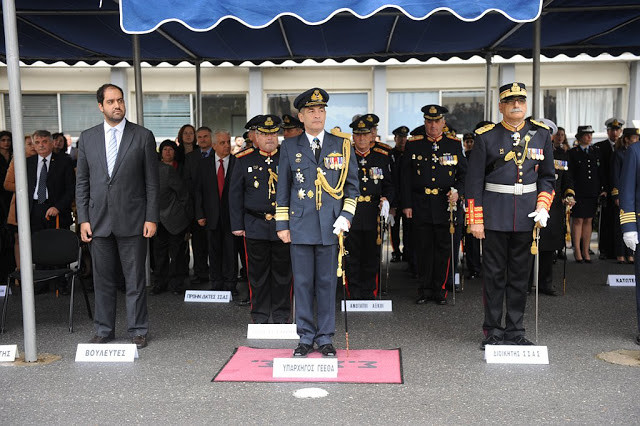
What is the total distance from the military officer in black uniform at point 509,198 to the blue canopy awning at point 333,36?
6.22 feet

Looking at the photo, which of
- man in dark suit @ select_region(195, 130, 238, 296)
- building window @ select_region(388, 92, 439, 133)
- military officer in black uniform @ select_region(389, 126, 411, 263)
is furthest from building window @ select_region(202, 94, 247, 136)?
man in dark suit @ select_region(195, 130, 238, 296)

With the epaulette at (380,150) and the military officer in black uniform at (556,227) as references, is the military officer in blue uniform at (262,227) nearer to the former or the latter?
the epaulette at (380,150)

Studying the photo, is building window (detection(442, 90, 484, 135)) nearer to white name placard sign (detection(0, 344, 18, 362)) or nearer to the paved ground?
the paved ground

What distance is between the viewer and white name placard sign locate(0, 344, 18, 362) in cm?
552

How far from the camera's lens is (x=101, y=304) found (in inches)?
235

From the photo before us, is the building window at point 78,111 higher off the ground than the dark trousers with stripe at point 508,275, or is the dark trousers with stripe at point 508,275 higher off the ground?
the building window at point 78,111

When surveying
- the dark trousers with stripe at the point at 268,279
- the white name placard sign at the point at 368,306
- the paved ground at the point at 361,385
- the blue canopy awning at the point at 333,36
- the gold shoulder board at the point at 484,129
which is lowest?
the paved ground at the point at 361,385

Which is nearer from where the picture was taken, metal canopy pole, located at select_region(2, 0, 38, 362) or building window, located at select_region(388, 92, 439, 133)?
metal canopy pole, located at select_region(2, 0, 38, 362)

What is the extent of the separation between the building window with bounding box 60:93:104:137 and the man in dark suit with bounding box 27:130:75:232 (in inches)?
469

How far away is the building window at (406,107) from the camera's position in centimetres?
1930

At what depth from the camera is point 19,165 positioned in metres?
5.36

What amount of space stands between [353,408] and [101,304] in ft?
8.67

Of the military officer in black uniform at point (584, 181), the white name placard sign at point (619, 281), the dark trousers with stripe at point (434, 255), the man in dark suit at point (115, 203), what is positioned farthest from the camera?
the military officer in black uniform at point (584, 181)

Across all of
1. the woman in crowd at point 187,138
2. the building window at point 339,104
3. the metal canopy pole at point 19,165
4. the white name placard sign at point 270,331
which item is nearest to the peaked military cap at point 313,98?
the white name placard sign at point 270,331
